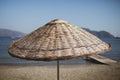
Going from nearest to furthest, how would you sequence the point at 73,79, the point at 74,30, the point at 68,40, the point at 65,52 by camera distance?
the point at 65,52 < the point at 68,40 < the point at 74,30 < the point at 73,79

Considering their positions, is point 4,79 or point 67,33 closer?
point 67,33

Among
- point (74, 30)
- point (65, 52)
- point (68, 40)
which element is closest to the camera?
point (65, 52)

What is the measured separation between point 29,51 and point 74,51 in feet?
0.91

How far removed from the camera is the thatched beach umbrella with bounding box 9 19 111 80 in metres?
1.33

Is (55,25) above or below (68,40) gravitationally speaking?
above

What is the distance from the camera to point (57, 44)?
1.41 meters

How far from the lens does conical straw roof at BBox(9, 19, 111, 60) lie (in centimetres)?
134

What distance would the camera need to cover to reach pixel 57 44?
141 cm

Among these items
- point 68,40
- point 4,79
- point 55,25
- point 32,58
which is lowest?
point 4,79

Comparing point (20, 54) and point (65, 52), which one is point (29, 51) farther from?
point (65, 52)

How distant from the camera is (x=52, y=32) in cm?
152

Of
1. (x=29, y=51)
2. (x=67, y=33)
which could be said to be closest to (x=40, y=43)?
(x=29, y=51)

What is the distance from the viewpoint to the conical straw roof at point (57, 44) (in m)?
1.34

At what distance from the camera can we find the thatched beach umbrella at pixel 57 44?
1334mm
